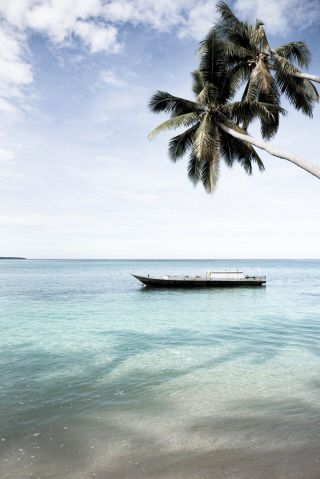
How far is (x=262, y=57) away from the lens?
1315 cm

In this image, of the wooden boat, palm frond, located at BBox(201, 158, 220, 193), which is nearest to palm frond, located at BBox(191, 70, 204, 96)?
palm frond, located at BBox(201, 158, 220, 193)

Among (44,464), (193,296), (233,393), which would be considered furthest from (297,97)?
(193,296)

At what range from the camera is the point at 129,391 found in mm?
10422

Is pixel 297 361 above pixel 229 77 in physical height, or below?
below

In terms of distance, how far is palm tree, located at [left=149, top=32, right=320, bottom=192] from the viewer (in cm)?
1399

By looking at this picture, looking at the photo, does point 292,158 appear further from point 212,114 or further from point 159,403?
point 159,403

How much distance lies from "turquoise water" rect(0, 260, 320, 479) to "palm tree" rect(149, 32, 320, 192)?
7906 mm

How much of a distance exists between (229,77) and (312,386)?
12.3 metres

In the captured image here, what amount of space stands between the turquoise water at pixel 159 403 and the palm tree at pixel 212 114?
791 centimetres

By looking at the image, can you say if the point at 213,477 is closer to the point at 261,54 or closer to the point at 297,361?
the point at 297,361

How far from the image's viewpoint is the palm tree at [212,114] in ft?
45.9

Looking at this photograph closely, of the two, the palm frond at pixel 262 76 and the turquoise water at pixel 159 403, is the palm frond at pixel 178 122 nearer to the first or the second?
the palm frond at pixel 262 76

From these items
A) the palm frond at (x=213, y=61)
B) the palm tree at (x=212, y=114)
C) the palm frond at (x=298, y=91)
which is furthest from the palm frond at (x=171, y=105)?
the palm frond at (x=298, y=91)

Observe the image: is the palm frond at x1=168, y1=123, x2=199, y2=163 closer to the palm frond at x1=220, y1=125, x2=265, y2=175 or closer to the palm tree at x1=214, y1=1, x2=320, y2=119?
the palm frond at x1=220, y1=125, x2=265, y2=175
